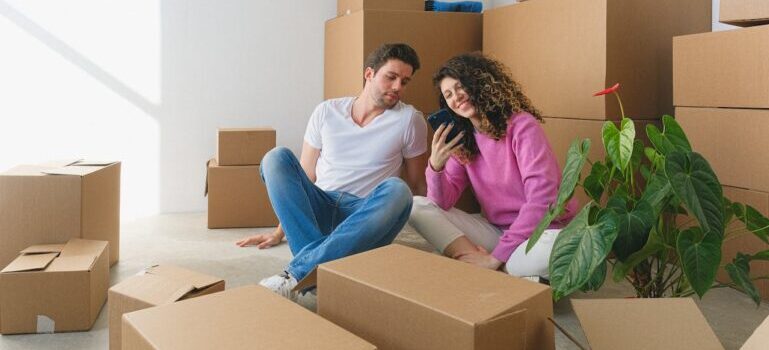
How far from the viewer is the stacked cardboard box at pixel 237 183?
2.78m

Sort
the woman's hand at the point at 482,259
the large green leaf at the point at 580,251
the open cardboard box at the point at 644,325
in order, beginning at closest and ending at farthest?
the open cardboard box at the point at 644,325
the large green leaf at the point at 580,251
the woman's hand at the point at 482,259

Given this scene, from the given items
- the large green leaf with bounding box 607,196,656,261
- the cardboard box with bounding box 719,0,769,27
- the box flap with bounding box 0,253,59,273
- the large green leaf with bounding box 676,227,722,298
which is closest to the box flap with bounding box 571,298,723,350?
the large green leaf with bounding box 676,227,722,298

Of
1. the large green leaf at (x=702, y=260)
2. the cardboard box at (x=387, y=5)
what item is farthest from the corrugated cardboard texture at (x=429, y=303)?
the cardboard box at (x=387, y=5)

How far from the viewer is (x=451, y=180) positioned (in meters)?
2.04

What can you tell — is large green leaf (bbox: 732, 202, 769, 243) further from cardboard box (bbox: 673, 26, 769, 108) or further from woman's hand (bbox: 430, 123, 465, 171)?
woman's hand (bbox: 430, 123, 465, 171)

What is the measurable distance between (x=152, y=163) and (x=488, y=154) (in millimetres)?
1977

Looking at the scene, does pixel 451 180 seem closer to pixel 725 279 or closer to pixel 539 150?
pixel 539 150

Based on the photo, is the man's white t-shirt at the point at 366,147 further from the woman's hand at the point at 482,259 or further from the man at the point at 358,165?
the woman's hand at the point at 482,259

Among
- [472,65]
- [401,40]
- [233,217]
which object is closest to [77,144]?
[233,217]

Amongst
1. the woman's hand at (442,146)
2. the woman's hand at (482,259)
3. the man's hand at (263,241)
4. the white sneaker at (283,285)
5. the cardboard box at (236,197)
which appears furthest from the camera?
the cardboard box at (236,197)

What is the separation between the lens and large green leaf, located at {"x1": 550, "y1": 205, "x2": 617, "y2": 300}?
1243mm

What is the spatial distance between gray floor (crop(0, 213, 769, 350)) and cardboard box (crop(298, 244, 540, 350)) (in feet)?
1.69

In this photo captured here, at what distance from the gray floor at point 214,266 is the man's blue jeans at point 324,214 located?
0.15 m

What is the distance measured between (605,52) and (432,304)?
4.95 feet
